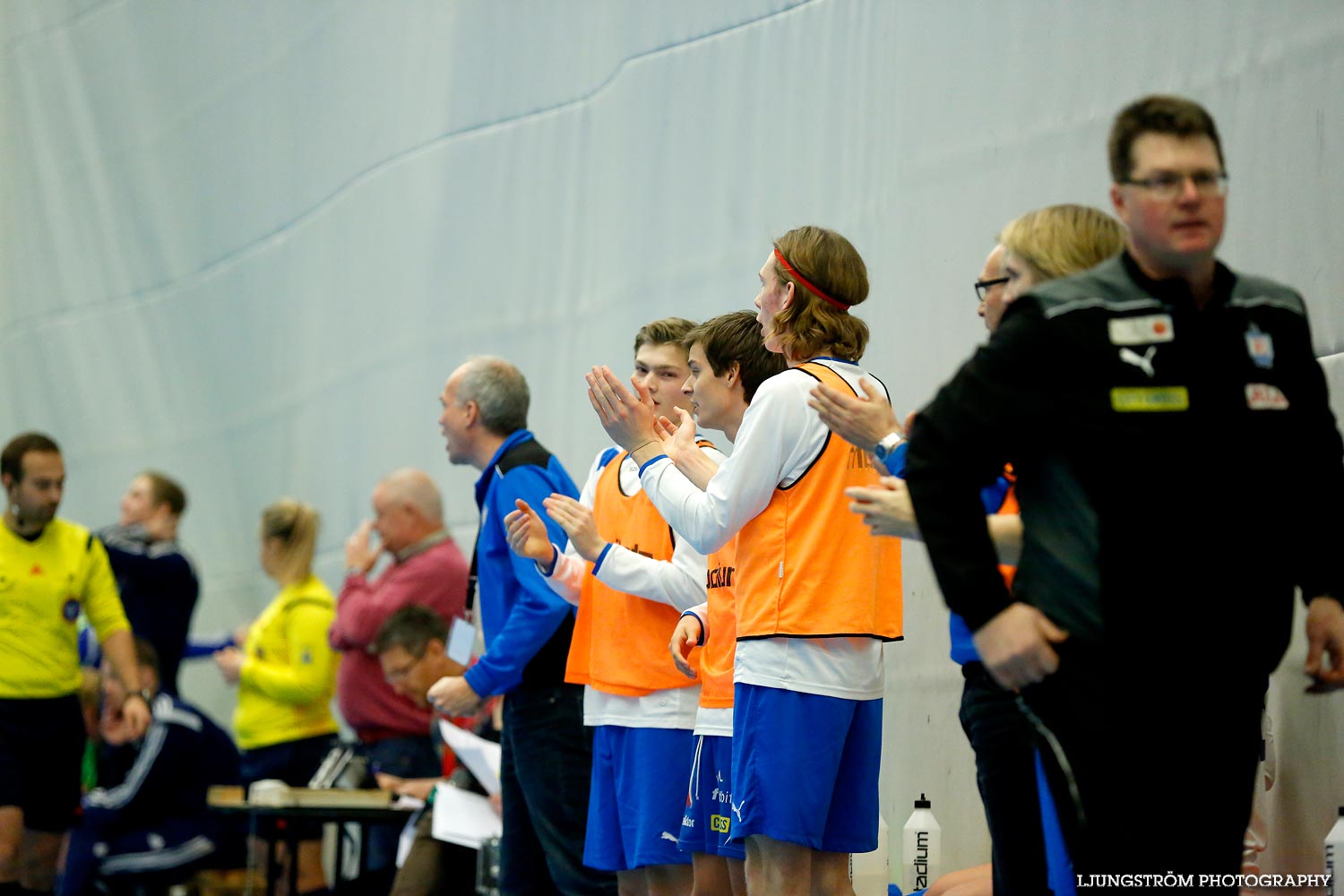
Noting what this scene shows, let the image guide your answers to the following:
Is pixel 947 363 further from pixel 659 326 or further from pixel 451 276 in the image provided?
pixel 451 276

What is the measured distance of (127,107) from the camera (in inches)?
483

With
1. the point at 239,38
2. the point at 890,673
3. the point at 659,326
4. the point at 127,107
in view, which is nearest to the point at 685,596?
the point at 659,326

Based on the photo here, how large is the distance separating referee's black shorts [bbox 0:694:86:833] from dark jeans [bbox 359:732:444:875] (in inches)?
48.4

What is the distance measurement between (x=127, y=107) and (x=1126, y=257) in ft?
37.6

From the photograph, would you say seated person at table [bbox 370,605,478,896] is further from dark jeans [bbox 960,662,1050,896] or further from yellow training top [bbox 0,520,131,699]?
dark jeans [bbox 960,662,1050,896]

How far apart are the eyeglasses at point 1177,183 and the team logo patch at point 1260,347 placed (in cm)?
20

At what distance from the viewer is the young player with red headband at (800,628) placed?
125 inches

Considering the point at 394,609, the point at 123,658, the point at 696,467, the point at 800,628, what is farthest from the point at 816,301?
the point at 123,658

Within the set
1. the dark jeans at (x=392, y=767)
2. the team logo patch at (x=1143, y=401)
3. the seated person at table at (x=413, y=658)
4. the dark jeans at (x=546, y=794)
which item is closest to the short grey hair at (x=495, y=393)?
the dark jeans at (x=546, y=794)

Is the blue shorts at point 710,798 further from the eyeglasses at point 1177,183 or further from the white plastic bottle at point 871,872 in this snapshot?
the eyeglasses at point 1177,183

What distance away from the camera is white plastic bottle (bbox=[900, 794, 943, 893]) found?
15.0ft

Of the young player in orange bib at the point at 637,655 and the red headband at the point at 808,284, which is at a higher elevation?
the red headband at the point at 808,284

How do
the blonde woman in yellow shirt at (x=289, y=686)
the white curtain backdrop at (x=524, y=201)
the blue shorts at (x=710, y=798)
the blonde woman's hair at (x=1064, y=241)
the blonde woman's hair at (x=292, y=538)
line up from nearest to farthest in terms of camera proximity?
the blonde woman's hair at (x=1064, y=241) → the blue shorts at (x=710, y=798) → the white curtain backdrop at (x=524, y=201) → the blonde woman in yellow shirt at (x=289, y=686) → the blonde woman's hair at (x=292, y=538)

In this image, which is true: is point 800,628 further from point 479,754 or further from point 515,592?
point 479,754
